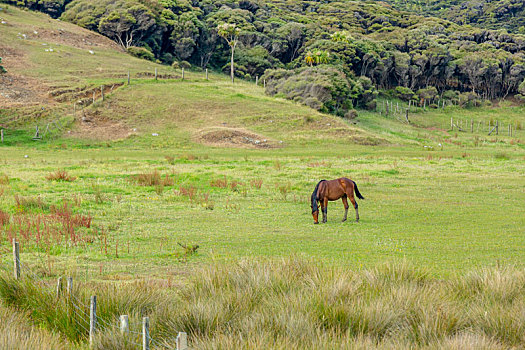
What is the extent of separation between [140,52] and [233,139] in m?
47.0

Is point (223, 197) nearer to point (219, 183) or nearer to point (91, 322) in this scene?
point (219, 183)

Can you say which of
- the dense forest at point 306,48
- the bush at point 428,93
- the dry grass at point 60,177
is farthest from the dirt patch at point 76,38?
the bush at point 428,93

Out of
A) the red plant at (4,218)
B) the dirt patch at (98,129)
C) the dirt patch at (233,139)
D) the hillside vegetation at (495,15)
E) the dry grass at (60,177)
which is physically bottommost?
the dirt patch at (98,129)

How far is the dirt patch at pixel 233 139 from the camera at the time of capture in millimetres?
50031

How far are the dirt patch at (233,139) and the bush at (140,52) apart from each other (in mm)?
43011

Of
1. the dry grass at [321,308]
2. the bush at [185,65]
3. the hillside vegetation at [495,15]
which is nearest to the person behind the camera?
the dry grass at [321,308]

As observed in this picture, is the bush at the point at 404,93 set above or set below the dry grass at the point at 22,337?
above

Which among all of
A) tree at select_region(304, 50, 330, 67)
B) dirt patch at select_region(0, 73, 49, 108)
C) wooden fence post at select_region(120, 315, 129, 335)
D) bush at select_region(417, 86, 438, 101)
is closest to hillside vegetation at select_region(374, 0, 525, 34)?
bush at select_region(417, 86, 438, 101)

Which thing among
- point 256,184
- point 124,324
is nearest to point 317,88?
point 256,184

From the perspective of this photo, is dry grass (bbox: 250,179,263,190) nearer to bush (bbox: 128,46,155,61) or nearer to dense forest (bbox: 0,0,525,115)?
dense forest (bbox: 0,0,525,115)

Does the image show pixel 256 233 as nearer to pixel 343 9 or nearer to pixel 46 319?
pixel 46 319

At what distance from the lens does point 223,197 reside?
69.8 ft

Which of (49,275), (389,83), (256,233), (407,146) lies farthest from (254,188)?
(389,83)

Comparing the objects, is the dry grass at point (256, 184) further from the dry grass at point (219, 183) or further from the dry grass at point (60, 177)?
the dry grass at point (60, 177)
